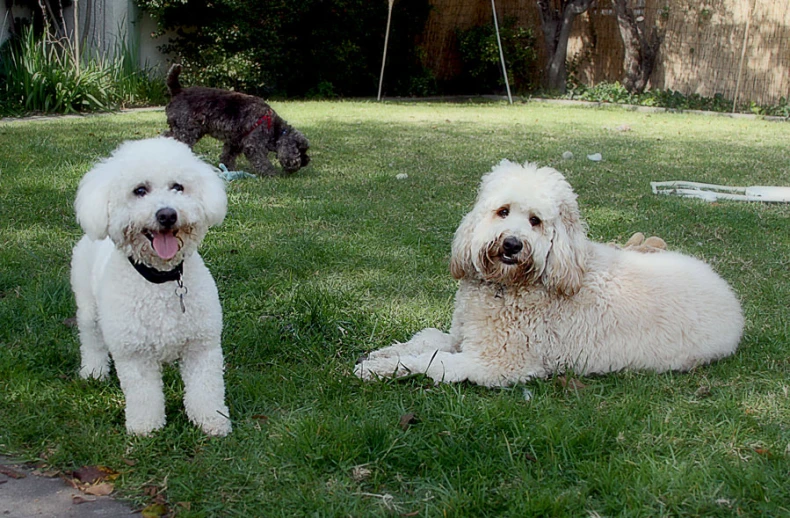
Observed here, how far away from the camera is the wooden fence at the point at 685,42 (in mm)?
15867

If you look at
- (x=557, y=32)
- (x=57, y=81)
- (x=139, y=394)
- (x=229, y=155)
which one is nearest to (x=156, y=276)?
(x=139, y=394)

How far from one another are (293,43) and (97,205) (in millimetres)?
14871

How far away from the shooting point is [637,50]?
17.6 metres

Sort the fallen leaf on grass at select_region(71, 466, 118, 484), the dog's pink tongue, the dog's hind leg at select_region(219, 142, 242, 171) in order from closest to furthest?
the fallen leaf on grass at select_region(71, 466, 118, 484) → the dog's pink tongue → the dog's hind leg at select_region(219, 142, 242, 171)

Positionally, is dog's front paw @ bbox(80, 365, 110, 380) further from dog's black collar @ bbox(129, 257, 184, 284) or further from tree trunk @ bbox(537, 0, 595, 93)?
tree trunk @ bbox(537, 0, 595, 93)

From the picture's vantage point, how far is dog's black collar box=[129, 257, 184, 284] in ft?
9.55

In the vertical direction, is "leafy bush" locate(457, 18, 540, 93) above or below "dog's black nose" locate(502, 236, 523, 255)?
above

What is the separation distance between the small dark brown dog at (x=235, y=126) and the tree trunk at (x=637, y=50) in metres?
11.9

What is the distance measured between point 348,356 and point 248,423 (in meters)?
0.83

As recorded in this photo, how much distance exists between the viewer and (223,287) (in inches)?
177

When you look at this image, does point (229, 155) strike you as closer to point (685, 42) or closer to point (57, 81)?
point (57, 81)

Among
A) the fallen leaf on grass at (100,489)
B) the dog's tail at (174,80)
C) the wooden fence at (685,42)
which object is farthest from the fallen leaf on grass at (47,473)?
the wooden fence at (685,42)

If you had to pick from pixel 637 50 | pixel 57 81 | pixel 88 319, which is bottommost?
pixel 88 319

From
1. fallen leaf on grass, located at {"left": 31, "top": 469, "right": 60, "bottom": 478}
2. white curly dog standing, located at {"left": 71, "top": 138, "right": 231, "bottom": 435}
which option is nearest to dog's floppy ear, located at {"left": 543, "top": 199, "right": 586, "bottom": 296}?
white curly dog standing, located at {"left": 71, "top": 138, "right": 231, "bottom": 435}
